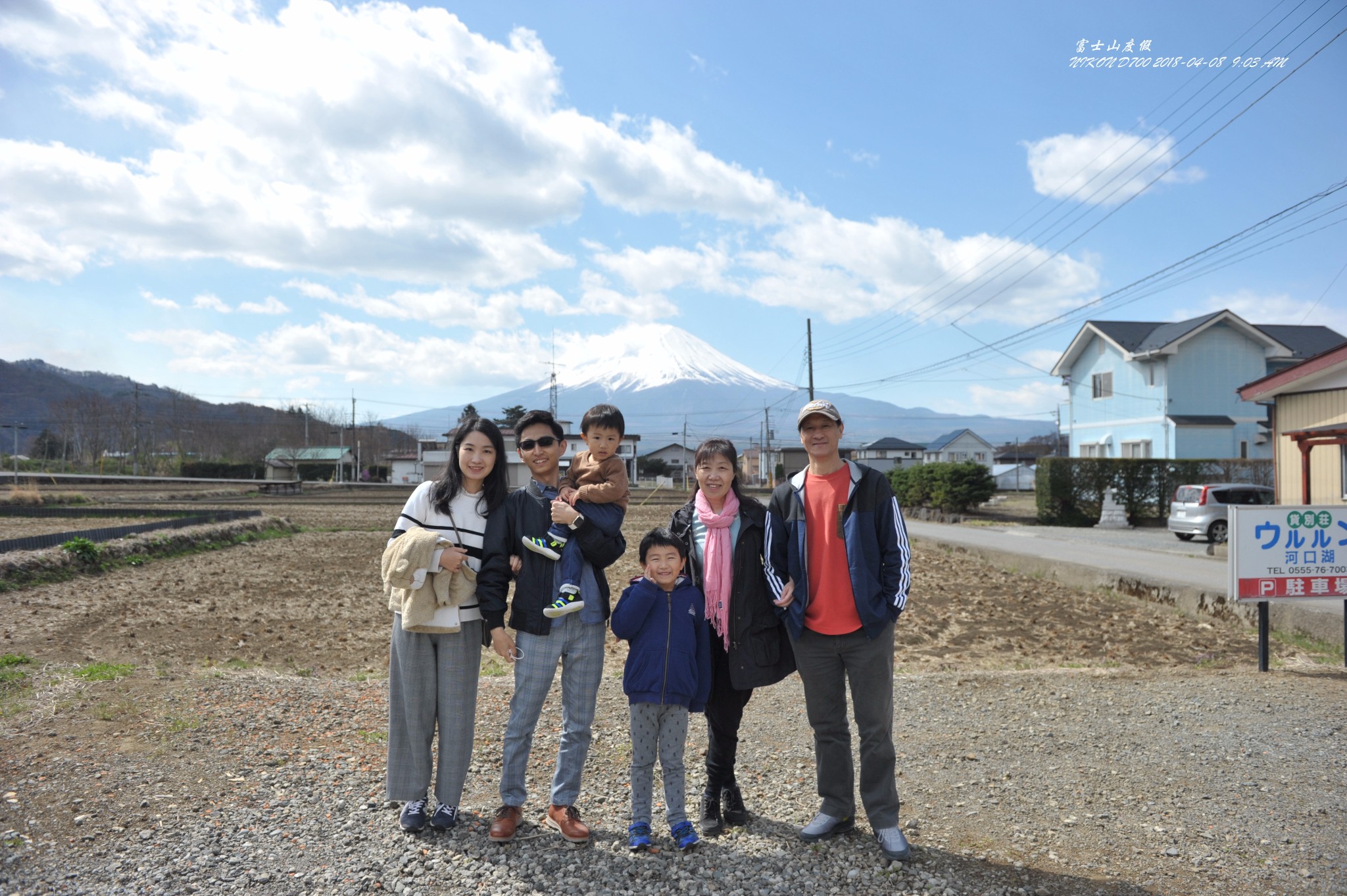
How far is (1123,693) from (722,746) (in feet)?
11.7

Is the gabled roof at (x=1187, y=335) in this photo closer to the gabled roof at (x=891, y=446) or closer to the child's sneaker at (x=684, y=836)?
the child's sneaker at (x=684, y=836)

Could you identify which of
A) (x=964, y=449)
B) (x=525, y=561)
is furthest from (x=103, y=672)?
(x=964, y=449)

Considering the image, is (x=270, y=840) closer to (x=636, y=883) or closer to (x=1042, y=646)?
(x=636, y=883)

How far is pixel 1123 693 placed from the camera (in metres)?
5.47

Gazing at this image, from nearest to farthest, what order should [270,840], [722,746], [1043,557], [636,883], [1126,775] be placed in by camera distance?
[636,883] < [270,840] < [722,746] < [1126,775] < [1043,557]

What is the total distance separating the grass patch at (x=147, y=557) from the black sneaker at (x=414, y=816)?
9185 mm

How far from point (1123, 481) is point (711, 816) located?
2268 cm

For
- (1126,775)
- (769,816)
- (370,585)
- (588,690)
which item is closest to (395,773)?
(588,690)

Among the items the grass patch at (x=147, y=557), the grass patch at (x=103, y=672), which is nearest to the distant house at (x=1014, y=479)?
the grass patch at (x=147, y=557)

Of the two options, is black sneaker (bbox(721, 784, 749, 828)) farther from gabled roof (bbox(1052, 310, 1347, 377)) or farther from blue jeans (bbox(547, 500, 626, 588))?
gabled roof (bbox(1052, 310, 1347, 377))

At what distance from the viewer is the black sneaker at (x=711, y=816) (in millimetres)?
3326

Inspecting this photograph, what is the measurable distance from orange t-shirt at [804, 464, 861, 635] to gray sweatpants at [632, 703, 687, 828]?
27.0 inches

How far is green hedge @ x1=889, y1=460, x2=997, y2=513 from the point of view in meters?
26.1

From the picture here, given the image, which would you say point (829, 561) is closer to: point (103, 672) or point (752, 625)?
point (752, 625)
